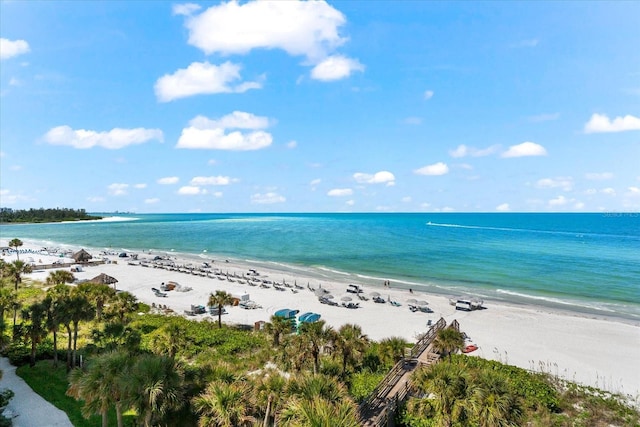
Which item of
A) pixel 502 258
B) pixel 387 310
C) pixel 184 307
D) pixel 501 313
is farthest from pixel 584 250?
pixel 184 307

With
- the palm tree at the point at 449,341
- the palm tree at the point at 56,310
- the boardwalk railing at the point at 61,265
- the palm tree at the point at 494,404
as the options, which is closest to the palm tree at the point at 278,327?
the palm tree at the point at 449,341

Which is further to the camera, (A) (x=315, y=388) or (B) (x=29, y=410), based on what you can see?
(B) (x=29, y=410)

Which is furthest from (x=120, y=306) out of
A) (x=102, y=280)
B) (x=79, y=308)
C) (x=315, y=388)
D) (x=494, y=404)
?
(x=494, y=404)

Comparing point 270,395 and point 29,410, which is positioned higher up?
point 270,395

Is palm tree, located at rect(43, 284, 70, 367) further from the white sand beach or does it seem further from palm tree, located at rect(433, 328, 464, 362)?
palm tree, located at rect(433, 328, 464, 362)

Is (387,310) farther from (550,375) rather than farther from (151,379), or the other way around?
(151,379)

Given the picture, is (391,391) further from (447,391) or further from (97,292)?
(97,292)

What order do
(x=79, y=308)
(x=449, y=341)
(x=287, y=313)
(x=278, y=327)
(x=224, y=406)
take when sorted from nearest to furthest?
(x=224, y=406), (x=79, y=308), (x=449, y=341), (x=278, y=327), (x=287, y=313)

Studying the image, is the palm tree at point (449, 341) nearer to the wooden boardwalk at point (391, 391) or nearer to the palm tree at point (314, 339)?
the wooden boardwalk at point (391, 391)

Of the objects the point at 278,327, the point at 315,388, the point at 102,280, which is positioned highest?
the point at 315,388
